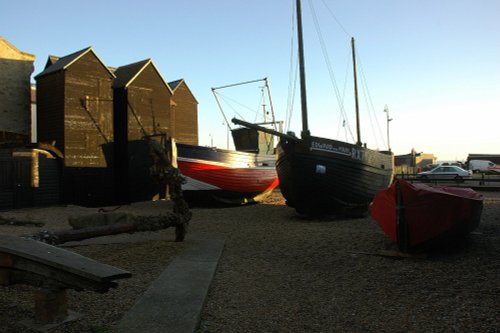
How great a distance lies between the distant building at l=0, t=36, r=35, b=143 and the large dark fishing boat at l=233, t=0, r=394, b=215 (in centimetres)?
1448

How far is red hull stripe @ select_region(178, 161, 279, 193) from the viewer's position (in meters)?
17.8

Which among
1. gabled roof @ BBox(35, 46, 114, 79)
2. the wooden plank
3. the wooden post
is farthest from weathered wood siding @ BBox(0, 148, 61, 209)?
the wooden post

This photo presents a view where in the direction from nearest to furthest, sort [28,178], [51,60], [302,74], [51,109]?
1. [302,74]
2. [28,178]
3. [51,109]
4. [51,60]

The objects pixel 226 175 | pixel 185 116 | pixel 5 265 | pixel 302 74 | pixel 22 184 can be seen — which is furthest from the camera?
pixel 185 116

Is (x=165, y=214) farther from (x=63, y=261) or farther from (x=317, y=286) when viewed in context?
(x=63, y=261)

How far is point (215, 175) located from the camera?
1786 centimetres

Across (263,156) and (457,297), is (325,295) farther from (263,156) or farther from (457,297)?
(263,156)

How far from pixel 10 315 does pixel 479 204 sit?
26.3 feet

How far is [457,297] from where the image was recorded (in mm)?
5035

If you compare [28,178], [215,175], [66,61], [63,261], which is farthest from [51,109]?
[63,261]

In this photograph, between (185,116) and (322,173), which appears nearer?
(322,173)

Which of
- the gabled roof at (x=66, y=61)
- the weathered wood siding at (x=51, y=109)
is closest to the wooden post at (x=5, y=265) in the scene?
the weathered wood siding at (x=51, y=109)

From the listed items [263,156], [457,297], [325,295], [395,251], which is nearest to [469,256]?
[395,251]

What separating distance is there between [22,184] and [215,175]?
813 centimetres
